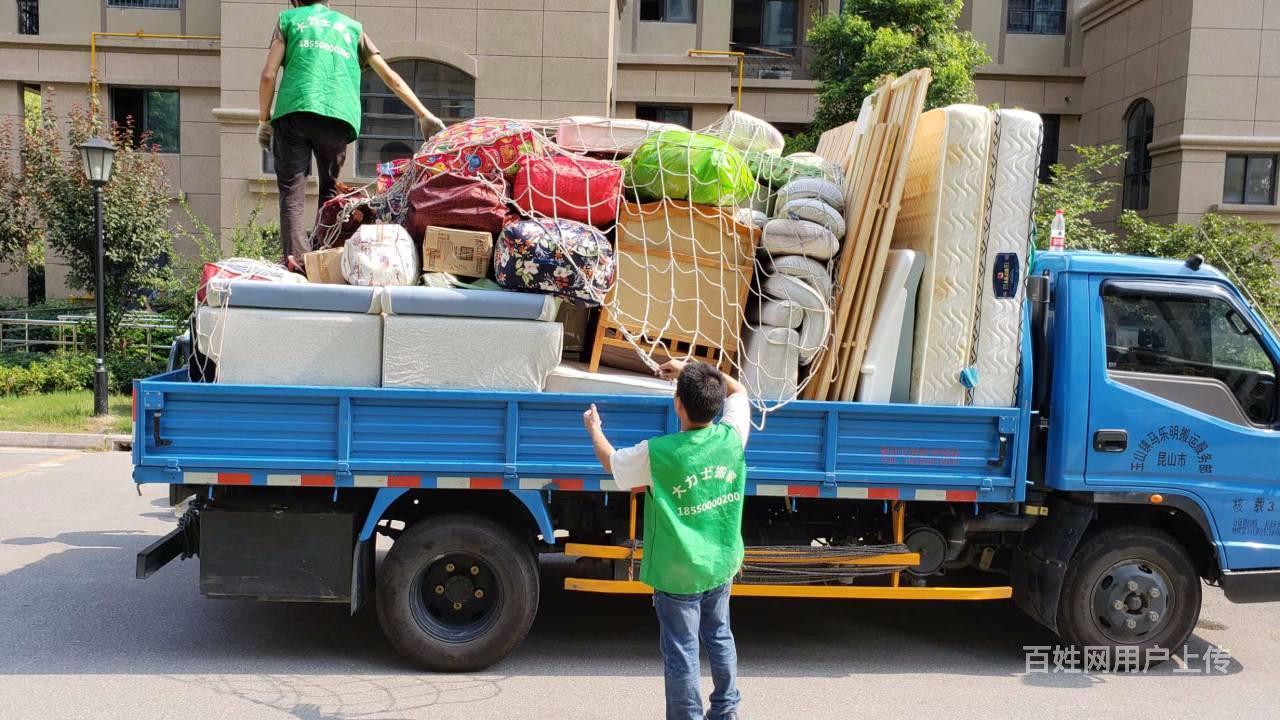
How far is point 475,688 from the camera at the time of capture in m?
4.64

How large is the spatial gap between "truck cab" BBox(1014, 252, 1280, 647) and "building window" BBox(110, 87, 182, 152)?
19.4 m

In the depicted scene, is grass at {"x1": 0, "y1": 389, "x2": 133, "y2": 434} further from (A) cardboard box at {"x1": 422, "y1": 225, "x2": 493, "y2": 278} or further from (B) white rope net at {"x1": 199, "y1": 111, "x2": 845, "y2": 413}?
(B) white rope net at {"x1": 199, "y1": 111, "x2": 845, "y2": 413}

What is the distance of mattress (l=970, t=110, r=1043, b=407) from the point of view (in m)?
4.81

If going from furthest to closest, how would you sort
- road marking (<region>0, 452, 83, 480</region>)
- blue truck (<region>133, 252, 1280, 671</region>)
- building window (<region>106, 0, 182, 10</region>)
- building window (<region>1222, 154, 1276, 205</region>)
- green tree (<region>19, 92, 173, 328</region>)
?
building window (<region>106, 0, 182, 10</region>), building window (<region>1222, 154, 1276, 205</region>), green tree (<region>19, 92, 173, 328</region>), road marking (<region>0, 452, 83, 480</region>), blue truck (<region>133, 252, 1280, 671</region>)

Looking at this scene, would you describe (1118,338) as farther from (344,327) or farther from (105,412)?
(105,412)

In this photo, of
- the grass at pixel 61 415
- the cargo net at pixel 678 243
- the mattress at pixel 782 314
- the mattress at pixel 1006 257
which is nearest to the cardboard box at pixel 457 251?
the cargo net at pixel 678 243

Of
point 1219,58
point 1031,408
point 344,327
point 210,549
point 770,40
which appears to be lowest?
point 210,549

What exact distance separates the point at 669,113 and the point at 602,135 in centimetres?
1535

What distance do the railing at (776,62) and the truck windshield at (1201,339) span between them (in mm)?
17973

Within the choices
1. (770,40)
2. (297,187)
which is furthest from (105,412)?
(770,40)

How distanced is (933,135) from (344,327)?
10.3 feet

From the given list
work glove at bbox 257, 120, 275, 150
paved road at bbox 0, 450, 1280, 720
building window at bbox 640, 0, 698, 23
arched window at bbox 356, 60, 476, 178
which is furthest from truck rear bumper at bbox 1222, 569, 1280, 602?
building window at bbox 640, 0, 698, 23

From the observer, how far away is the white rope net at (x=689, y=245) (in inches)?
193

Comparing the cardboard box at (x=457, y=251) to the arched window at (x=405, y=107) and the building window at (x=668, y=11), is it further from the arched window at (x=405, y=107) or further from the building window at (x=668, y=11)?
the building window at (x=668, y=11)
